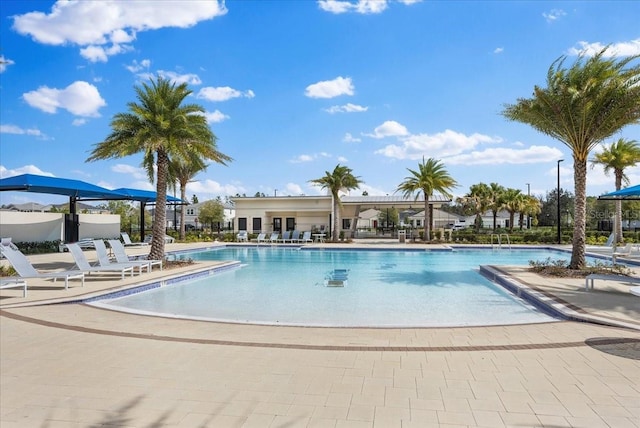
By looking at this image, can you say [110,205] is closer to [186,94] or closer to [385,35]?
[186,94]

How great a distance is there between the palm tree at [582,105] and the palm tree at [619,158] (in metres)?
15.6

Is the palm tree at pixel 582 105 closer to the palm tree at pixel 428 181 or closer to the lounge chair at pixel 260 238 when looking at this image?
the palm tree at pixel 428 181

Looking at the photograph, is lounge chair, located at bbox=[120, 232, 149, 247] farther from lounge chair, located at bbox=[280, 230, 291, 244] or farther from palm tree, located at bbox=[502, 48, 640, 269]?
palm tree, located at bbox=[502, 48, 640, 269]

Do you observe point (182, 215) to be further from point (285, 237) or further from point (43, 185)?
point (43, 185)

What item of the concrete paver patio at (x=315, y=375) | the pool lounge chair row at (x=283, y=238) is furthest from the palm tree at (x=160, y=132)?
the pool lounge chair row at (x=283, y=238)

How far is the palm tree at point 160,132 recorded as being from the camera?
1364cm

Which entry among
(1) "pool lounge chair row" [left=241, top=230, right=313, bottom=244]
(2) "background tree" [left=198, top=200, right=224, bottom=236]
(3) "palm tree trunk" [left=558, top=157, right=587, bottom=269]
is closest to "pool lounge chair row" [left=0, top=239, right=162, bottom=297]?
(3) "palm tree trunk" [left=558, top=157, right=587, bottom=269]

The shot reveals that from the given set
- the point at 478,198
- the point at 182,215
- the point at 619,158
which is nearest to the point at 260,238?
the point at 182,215

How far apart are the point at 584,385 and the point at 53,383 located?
5052mm

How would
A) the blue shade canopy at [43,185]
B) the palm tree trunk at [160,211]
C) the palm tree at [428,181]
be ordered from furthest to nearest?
the palm tree at [428,181] < the blue shade canopy at [43,185] < the palm tree trunk at [160,211]

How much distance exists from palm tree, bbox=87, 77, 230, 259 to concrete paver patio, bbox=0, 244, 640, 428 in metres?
8.09

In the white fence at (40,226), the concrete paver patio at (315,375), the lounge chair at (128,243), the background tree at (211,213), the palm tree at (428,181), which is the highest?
the palm tree at (428,181)

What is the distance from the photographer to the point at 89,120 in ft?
60.5

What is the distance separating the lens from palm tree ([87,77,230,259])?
537 inches
